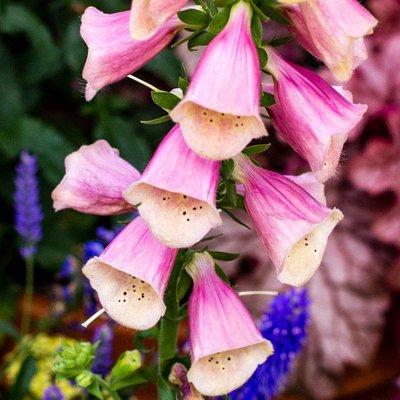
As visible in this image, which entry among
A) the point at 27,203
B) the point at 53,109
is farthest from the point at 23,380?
the point at 53,109

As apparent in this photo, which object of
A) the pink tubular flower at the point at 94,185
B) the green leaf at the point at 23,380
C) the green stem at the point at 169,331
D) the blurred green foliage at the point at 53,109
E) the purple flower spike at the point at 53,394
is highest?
the pink tubular flower at the point at 94,185

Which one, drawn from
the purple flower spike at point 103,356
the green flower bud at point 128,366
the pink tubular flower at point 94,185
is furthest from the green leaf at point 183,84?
the purple flower spike at point 103,356

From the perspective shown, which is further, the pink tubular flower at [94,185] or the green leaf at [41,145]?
the green leaf at [41,145]

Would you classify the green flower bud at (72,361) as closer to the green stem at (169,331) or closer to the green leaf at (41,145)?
the green stem at (169,331)

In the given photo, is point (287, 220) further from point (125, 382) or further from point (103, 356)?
point (103, 356)

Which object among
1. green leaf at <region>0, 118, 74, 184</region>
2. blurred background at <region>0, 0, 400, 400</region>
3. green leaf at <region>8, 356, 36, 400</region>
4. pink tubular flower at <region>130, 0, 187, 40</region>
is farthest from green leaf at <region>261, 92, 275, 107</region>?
green leaf at <region>0, 118, 74, 184</region>

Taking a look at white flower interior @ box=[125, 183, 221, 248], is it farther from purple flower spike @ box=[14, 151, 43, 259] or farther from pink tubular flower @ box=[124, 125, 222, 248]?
purple flower spike @ box=[14, 151, 43, 259]
